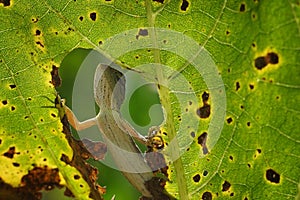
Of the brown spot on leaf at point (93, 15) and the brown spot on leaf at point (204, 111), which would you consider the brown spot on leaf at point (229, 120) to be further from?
the brown spot on leaf at point (93, 15)

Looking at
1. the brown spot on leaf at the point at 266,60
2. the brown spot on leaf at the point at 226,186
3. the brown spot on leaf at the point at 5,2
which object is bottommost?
the brown spot on leaf at the point at 226,186

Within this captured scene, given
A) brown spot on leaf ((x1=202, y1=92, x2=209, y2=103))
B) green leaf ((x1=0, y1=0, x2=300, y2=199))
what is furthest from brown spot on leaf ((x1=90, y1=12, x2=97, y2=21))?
brown spot on leaf ((x1=202, y1=92, x2=209, y2=103))

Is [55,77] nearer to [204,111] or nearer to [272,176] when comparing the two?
[204,111]

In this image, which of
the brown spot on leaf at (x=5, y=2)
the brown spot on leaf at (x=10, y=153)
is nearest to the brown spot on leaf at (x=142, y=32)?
the brown spot on leaf at (x=5, y=2)

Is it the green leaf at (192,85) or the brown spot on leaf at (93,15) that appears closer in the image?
the green leaf at (192,85)

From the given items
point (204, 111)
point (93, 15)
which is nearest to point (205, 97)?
point (204, 111)

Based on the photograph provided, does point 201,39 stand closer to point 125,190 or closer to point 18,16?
point 18,16

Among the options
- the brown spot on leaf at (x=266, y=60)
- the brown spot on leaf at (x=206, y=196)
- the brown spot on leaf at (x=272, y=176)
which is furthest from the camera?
the brown spot on leaf at (x=206, y=196)

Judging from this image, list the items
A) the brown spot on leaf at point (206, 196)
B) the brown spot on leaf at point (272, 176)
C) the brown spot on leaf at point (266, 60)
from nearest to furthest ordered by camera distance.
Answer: the brown spot on leaf at point (266, 60)
the brown spot on leaf at point (272, 176)
the brown spot on leaf at point (206, 196)
